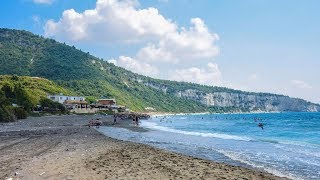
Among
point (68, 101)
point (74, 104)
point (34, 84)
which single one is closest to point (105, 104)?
point (74, 104)

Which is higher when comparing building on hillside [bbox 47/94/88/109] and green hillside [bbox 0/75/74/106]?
green hillside [bbox 0/75/74/106]

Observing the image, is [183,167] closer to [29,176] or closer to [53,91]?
[29,176]

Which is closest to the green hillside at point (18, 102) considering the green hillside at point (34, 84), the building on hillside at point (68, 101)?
the green hillside at point (34, 84)

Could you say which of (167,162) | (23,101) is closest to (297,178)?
(167,162)

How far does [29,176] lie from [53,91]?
462ft

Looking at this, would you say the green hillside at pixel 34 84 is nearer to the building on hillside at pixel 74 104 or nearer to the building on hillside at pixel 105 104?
the building on hillside at pixel 74 104

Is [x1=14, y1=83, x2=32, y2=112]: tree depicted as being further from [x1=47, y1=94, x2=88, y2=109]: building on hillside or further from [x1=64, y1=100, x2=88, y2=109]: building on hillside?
[x1=64, y1=100, x2=88, y2=109]: building on hillside

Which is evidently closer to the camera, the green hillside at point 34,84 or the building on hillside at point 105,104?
the green hillside at point 34,84

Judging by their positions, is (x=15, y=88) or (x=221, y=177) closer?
(x=221, y=177)

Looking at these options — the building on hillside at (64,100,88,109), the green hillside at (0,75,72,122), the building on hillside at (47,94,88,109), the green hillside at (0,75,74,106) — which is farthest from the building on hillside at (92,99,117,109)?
the green hillside at (0,75,72,122)

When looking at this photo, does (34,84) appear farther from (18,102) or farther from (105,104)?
(18,102)

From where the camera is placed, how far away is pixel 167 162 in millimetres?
22219

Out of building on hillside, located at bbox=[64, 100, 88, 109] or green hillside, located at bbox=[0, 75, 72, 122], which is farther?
building on hillside, located at bbox=[64, 100, 88, 109]

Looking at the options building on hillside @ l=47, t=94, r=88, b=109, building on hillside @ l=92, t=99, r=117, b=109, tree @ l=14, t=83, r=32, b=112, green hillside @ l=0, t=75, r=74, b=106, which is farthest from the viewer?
building on hillside @ l=92, t=99, r=117, b=109
